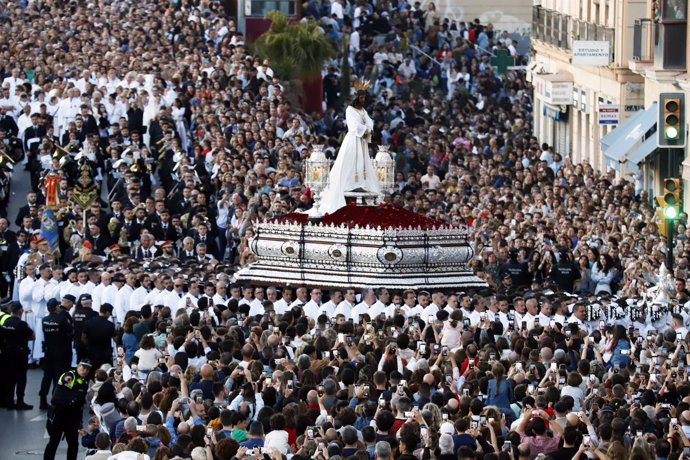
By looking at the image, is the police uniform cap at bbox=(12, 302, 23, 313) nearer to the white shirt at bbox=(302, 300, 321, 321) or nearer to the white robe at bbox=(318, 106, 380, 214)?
the white shirt at bbox=(302, 300, 321, 321)

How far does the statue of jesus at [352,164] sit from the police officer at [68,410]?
9868mm

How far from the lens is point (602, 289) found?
3981cm

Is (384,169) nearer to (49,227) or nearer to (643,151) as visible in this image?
(49,227)

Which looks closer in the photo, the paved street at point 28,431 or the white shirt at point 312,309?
the paved street at point 28,431

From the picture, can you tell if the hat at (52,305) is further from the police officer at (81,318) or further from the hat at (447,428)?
the hat at (447,428)

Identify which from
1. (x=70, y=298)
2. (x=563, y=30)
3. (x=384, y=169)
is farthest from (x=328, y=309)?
(x=563, y=30)

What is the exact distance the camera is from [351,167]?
40750mm

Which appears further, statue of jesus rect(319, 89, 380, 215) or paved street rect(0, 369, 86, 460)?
statue of jesus rect(319, 89, 380, 215)

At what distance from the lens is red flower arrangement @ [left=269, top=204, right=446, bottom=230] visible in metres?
39.7

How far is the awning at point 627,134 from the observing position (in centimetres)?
5100

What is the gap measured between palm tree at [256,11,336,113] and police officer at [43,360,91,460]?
29325mm

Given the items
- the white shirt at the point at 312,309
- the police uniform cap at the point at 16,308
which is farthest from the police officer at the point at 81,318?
the white shirt at the point at 312,309

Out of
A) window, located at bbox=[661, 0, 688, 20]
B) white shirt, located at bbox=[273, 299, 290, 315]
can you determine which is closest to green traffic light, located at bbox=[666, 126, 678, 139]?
white shirt, located at bbox=[273, 299, 290, 315]

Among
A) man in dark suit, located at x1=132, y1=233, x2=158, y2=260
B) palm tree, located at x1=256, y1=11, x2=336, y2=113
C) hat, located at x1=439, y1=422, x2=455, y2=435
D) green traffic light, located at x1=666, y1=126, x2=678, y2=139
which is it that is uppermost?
palm tree, located at x1=256, y1=11, x2=336, y2=113
